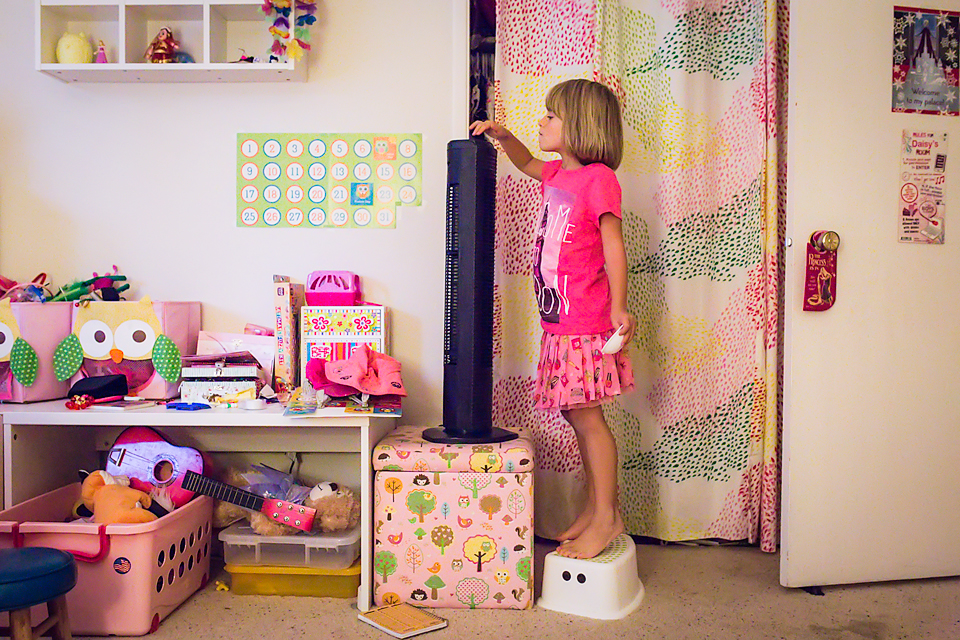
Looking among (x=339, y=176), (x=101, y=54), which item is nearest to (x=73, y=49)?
(x=101, y=54)

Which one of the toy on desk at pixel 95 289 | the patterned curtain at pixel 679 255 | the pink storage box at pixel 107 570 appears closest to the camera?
the pink storage box at pixel 107 570

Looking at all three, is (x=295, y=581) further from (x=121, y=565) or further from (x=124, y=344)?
(x=124, y=344)

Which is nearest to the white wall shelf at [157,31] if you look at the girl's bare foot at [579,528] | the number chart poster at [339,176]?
the number chart poster at [339,176]

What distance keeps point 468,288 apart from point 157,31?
Result: 129 centimetres

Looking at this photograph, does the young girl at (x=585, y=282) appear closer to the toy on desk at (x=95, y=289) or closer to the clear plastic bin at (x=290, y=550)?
the clear plastic bin at (x=290, y=550)

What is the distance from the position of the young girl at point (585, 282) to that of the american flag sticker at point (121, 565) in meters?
1.01

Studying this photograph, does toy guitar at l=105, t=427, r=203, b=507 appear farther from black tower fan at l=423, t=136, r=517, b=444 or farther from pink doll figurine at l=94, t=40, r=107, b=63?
pink doll figurine at l=94, t=40, r=107, b=63

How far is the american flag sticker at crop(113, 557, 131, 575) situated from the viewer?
1648 millimetres

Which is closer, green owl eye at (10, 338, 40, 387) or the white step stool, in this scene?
the white step stool

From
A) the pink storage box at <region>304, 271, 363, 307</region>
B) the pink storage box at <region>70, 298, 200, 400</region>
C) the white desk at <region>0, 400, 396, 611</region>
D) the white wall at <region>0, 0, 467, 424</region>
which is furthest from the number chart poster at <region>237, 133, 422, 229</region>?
the white desk at <region>0, 400, 396, 611</region>

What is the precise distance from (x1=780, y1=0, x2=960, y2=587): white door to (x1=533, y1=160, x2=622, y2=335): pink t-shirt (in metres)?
0.49

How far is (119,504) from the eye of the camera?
172 centimetres

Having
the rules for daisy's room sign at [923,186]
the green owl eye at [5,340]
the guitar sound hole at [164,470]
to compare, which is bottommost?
the guitar sound hole at [164,470]

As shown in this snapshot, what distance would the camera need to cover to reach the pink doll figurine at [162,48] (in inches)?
83.8
